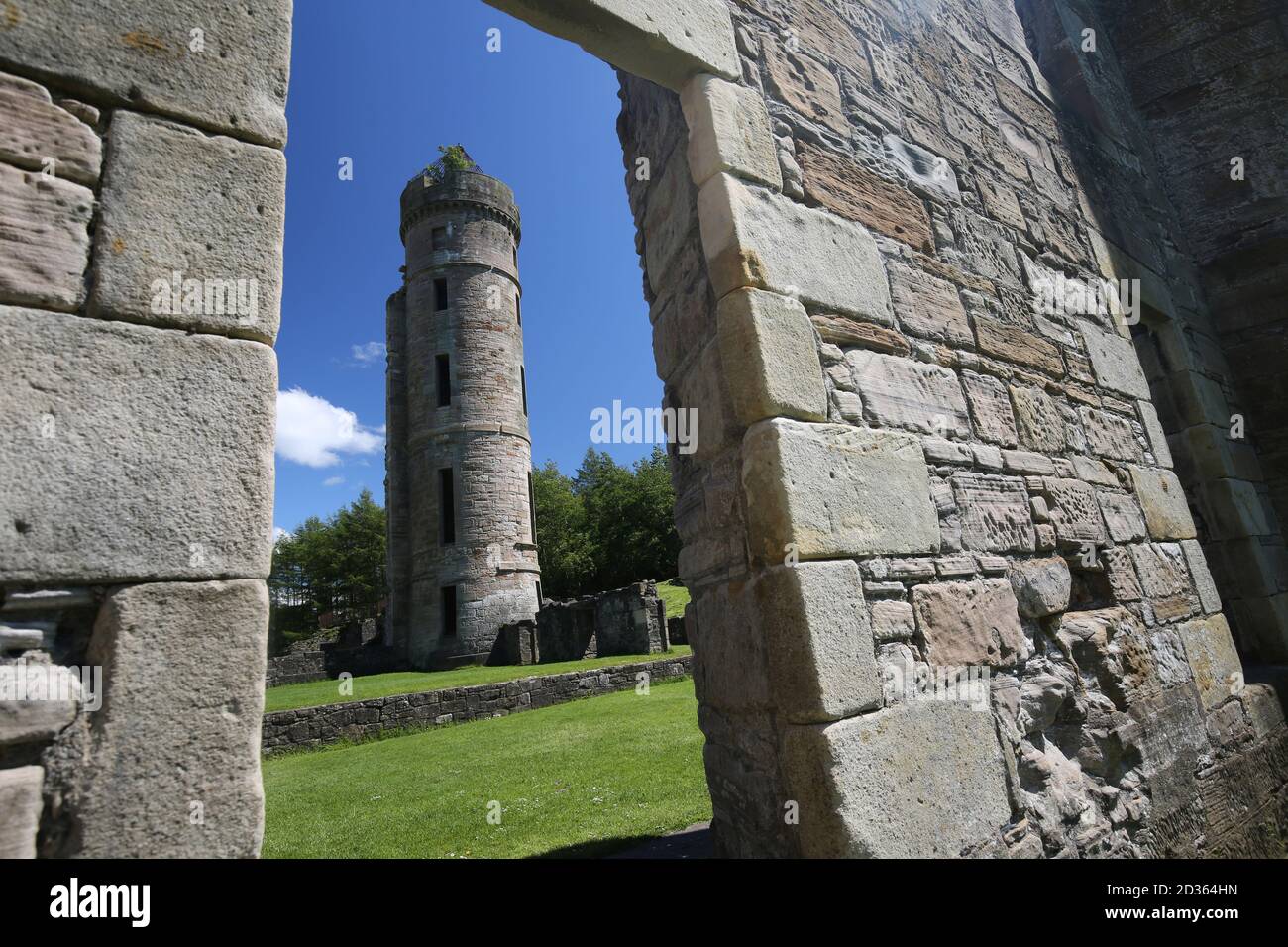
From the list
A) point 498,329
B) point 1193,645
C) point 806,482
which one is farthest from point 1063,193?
point 498,329

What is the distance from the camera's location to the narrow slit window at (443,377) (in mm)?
19781

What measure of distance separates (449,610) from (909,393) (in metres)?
17.4

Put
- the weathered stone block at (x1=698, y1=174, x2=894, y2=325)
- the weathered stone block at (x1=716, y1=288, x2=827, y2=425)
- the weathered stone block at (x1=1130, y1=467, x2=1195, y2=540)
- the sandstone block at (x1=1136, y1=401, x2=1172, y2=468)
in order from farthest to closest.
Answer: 1. the sandstone block at (x1=1136, y1=401, x2=1172, y2=468)
2. the weathered stone block at (x1=1130, y1=467, x2=1195, y2=540)
3. the weathered stone block at (x1=698, y1=174, x2=894, y2=325)
4. the weathered stone block at (x1=716, y1=288, x2=827, y2=425)

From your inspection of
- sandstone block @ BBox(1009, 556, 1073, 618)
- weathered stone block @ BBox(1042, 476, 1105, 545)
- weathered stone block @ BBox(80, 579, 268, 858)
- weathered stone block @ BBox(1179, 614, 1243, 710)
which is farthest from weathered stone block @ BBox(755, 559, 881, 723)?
weathered stone block @ BBox(1179, 614, 1243, 710)

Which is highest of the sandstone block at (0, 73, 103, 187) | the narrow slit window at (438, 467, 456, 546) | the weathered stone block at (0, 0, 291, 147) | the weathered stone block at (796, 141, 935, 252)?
the narrow slit window at (438, 467, 456, 546)

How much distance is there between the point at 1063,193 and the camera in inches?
181

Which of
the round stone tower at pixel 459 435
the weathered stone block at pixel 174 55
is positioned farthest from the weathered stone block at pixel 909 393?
the round stone tower at pixel 459 435

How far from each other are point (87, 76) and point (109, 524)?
1.16m

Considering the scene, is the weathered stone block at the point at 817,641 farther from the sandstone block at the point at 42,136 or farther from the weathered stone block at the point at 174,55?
the sandstone block at the point at 42,136

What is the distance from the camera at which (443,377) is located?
20.1m

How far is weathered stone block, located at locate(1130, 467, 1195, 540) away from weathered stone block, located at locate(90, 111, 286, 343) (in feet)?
14.8

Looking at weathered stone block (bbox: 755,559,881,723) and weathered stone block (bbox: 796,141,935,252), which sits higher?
weathered stone block (bbox: 796,141,935,252)

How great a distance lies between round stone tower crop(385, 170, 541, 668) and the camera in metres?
18.3

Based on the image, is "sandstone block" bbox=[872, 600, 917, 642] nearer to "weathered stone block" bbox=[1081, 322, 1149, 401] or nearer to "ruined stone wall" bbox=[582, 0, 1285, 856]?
"ruined stone wall" bbox=[582, 0, 1285, 856]
